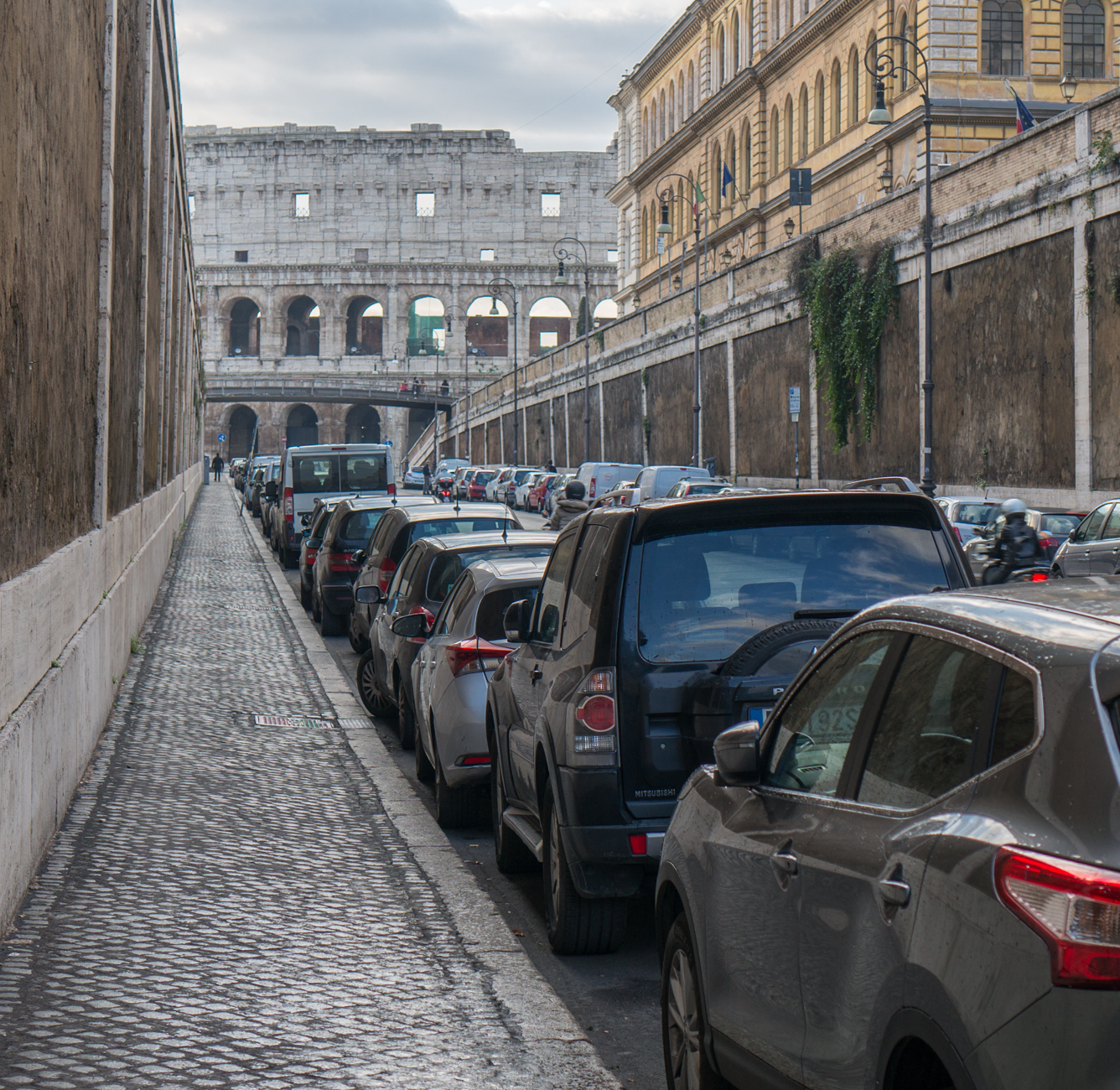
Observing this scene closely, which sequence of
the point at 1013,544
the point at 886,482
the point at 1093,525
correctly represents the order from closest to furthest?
1. the point at 1013,544
2. the point at 886,482
3. the point at 1093,525

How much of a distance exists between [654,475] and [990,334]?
10339mm

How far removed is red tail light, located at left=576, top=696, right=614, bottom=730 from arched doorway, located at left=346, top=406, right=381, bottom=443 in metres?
116

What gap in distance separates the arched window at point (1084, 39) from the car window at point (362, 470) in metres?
29.3

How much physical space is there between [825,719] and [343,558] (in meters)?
15.3

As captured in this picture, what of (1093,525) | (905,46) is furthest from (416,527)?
(905,46)

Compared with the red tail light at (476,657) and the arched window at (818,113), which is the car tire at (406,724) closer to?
the red tail light at (476,657)

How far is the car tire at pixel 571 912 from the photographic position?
241 inches

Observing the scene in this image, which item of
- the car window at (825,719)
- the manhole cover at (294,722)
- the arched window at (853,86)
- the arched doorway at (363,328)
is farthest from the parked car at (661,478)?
the arched doorway at (363,328)

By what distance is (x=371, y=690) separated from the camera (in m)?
12.9

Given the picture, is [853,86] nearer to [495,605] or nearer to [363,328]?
[495,605]

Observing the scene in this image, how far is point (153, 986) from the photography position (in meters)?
5.49

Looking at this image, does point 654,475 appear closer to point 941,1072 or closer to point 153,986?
point 153,986

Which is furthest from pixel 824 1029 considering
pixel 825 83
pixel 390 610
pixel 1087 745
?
pixel 825 83

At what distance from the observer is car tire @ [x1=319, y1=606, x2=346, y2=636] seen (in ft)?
61.3
